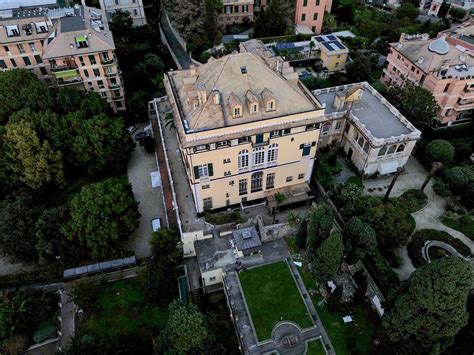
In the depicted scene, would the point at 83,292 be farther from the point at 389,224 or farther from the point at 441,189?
the point at 441,189

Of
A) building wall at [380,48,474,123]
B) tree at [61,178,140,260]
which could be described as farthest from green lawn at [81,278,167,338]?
building wall at [380,48,474,123]

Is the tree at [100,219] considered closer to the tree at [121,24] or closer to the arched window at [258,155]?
the arched window at [258,155]

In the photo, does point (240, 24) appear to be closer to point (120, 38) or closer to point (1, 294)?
point (120, 38)

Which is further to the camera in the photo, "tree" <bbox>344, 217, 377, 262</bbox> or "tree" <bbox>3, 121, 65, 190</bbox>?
"tree" <bbox>3, 121, 65, 190</bbox>

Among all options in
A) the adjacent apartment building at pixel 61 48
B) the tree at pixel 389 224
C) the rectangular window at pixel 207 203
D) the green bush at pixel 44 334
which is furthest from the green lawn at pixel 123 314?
the adjacent apartment building at pixel 61 48

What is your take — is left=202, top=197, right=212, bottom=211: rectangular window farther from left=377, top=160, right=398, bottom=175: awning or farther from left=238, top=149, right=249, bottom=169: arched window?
left=377, top=160, right=398, bottom=175: awning

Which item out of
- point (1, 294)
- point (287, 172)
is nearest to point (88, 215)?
point (1, 294)

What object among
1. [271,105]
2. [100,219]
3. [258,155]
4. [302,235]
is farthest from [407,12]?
[100,219]
